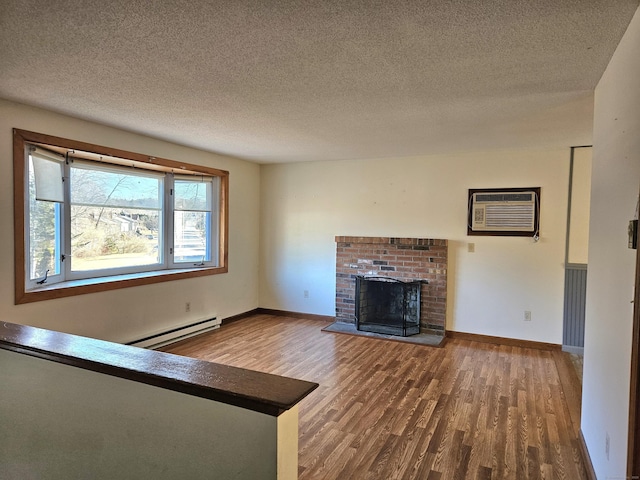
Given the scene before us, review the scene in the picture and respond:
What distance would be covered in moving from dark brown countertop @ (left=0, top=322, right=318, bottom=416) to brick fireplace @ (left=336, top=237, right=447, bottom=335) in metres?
3.98

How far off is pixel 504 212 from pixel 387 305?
1.85 m

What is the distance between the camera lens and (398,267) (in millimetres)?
5066

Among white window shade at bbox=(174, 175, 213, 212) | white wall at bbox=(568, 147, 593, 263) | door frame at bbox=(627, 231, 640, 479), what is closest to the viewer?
door frame at bbox=(627, 231, 640, 479)

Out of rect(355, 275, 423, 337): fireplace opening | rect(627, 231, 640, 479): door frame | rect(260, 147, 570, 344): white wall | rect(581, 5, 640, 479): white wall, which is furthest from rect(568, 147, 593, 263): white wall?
rect(627, 231, 640, 479): door frame

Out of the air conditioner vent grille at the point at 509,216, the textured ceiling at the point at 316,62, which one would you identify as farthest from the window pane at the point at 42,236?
the air conditioner vent grille at the point at 509,216

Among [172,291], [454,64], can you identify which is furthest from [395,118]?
[172,291]

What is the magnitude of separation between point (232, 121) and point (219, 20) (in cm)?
171

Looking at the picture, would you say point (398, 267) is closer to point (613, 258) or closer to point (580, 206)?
point (580, 206)

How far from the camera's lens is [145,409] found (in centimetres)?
129

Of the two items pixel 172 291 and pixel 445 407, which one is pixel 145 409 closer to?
pixel 445 407

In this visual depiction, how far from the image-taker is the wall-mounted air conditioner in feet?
14.5

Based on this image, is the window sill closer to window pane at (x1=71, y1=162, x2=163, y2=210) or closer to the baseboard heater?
the baseboard heater

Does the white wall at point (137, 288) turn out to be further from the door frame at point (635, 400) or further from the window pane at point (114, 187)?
the door frame at point (635, 400)

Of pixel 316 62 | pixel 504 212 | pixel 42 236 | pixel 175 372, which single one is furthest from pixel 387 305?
pixel 175 372
